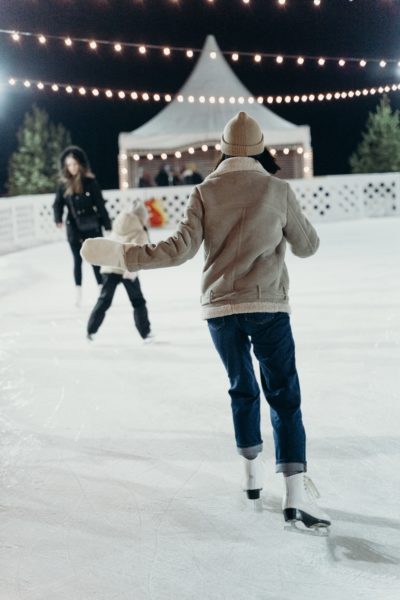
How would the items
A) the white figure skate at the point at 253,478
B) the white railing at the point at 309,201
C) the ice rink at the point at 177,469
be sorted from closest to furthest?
the ice rink at the point at 177,469 → the white figure skate at the point at 253,478 → the white railing at the point at 309,201

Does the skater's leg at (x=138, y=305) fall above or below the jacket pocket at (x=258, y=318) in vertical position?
below

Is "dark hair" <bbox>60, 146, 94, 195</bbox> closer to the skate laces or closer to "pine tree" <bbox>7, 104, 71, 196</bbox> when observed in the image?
the skate laces

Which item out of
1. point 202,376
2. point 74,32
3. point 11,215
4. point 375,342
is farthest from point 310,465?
point 74,32

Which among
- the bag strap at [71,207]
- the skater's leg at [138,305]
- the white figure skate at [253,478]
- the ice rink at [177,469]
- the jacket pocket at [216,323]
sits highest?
the bag strap at [71,207]

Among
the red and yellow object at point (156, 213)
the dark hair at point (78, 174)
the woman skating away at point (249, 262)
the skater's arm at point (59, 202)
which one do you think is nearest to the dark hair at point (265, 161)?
the woman skating away at point (249, 262)

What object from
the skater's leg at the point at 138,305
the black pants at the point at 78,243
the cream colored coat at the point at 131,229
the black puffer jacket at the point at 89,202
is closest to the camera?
the cream colored coat at the point at 131,229

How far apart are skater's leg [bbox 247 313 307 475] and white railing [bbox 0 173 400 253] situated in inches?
487

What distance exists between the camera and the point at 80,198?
6.96m

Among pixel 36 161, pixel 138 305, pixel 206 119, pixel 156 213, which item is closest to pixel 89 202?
pixel 138 305

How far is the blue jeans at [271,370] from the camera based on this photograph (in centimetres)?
257

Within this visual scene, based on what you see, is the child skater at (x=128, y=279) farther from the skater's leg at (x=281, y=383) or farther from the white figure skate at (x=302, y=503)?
the white figure skate at (x=302, y=503)

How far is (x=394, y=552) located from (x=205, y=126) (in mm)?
14789

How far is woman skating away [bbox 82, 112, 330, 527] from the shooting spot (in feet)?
8.32

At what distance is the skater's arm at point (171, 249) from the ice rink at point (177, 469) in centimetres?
73
